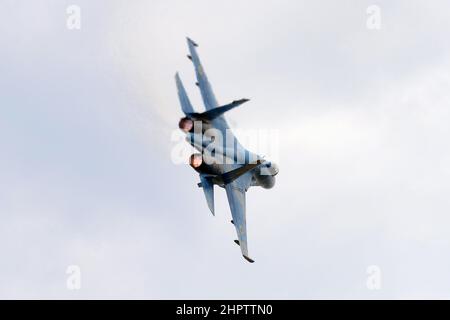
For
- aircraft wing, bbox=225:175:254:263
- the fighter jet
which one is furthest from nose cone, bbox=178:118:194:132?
aircraft wing, bbox=225:175:254:263

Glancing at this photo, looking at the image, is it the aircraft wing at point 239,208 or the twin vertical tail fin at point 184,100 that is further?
the aircraft wing at point 239,208

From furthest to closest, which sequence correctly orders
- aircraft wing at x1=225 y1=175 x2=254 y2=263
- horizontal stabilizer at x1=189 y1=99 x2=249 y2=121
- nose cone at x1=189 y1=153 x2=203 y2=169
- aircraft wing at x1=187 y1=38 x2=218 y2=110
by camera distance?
aircraft wing at x1=187 y1=38 x2=218 y2=110 < aircraft wing at x1=225 y1=175 x2=254 y2=263 < nose cone at x1=189 y1=153 x2=203 y2=169 < horizontal stabilizer at x1=189 y1=99 x2=249 y2=121

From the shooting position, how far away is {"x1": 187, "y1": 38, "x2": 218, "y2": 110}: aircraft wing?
142 ft

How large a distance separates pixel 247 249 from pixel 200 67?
978 centimetres

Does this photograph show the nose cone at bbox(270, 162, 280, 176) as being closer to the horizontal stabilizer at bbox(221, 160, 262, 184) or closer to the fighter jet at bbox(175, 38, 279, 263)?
the fighter jet at bbox(175, 38, 279, 263)

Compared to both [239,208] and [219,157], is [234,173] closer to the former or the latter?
[219,157]

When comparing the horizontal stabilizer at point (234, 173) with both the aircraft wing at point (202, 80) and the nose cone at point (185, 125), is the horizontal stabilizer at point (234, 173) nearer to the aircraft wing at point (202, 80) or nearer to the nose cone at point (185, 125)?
the nose cone at point (185, 125)

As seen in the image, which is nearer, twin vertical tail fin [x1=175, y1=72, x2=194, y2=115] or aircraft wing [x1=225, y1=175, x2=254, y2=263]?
twin vertical tail fin [x1=175, y1=72, x2=194, y2=115]

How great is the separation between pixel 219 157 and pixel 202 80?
5756 mm

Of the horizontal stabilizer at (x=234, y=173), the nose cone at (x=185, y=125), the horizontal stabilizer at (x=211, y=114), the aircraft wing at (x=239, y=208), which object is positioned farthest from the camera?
the aircraft wing at (x=239, y=208)

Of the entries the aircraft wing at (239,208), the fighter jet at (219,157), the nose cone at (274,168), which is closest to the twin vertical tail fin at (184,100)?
the fighter jet at (219,157)

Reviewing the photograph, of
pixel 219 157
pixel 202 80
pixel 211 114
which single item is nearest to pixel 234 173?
pixel 219 157

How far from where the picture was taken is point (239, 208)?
41750 mm

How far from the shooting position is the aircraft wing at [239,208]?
40844 millimetres
